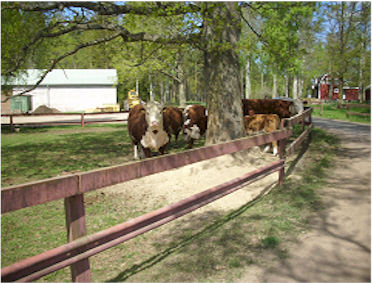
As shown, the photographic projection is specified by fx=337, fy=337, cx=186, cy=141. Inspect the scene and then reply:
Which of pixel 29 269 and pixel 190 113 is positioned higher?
pixel 190 113

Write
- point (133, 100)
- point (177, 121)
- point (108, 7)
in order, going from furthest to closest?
point (133, 100) → point (177, 121) → point (108, 7)

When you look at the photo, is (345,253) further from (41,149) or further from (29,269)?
(41,149)

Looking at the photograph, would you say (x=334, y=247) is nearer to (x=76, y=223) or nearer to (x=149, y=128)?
(x=76, y=223)

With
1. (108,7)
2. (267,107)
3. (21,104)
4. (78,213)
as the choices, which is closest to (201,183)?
(78,213)

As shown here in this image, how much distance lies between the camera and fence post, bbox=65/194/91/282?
259 centimetres

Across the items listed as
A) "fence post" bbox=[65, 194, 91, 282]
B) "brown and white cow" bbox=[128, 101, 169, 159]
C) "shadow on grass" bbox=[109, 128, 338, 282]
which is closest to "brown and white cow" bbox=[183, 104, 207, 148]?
"brown and white cow" bbox=[128, 101, 169, 159]

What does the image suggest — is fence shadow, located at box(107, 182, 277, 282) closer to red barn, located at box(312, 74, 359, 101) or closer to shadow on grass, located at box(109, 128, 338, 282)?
shadow on grass, located at box(109, 128, 338, 282)

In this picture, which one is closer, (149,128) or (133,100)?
(149,128)

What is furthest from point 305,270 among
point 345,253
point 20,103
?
point 20,103

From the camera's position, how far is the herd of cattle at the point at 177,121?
9.54 m

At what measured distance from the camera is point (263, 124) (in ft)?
36.6

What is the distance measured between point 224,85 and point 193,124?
2666mm

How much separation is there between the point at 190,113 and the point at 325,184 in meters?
7.11

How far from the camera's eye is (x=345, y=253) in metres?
3.72
